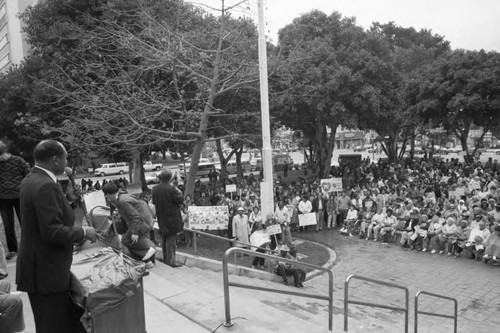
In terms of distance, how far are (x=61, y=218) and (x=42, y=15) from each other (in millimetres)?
16641

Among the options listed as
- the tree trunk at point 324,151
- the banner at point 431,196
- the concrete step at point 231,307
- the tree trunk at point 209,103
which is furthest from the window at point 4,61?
the concrete step at point 231,307

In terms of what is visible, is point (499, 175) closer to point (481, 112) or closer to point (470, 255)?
point (481, 112)

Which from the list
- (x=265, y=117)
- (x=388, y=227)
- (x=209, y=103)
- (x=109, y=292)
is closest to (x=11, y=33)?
(x=209, y=103)

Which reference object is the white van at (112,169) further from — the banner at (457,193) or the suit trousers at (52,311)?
the suit trousers at (52,311)

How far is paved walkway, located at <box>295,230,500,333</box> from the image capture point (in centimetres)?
908

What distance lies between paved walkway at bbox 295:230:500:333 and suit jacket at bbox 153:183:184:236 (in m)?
4.51

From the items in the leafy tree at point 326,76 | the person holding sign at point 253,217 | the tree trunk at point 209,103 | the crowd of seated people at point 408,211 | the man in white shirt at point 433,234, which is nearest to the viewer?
the tree trunk at point 209,103

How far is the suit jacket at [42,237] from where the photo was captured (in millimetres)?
2998

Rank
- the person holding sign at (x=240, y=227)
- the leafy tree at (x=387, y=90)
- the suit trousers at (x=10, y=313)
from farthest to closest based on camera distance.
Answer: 1. the leafy tree at (x=387, y=90)
2. the person holding sign at (x=240, y=227)
3. the suit trousers at (x=10, y=313)

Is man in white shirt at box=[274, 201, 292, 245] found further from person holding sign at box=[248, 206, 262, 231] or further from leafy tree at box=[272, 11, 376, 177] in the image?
leafy tree at box=[272, 11, 376, 177]

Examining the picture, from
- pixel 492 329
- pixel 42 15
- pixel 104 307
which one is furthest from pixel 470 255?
pixel 42 15

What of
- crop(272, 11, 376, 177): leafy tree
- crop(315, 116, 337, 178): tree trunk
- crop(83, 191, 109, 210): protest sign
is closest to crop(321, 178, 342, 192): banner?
crop(272, 11, 376, 177): leafy tree

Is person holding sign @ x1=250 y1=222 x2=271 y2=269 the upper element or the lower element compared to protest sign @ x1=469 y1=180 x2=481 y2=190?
lower

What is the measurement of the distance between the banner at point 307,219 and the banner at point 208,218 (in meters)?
4.46
